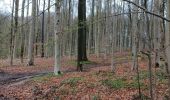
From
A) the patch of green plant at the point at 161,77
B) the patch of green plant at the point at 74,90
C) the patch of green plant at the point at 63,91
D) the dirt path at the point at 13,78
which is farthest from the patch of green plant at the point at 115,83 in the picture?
the dirt path at the point at 13,78

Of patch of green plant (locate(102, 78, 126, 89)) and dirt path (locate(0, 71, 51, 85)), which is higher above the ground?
patch of green plant (locate(102, 78, 126, 89))

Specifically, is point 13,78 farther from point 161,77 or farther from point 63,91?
point 161,77

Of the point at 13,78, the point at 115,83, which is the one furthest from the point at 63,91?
the point at 13,78

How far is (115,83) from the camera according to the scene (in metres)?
13.6

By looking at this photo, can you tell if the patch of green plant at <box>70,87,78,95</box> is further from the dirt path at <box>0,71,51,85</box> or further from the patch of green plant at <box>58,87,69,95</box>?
the dirt path at <box>0,71,51,85</box>

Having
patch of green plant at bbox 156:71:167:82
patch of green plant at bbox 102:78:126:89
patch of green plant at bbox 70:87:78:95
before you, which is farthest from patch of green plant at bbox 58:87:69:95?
patch of green plant at bbox 156:71:167:82

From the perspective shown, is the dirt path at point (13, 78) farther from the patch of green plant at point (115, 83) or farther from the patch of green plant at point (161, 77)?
the patch of green plant at point (161, 77)

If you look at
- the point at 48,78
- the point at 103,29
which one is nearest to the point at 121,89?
the point at 48,78

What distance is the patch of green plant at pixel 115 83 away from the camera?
13.1 metres

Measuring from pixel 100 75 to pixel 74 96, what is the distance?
14.3 ft

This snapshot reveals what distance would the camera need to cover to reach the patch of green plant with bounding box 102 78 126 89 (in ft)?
43.1

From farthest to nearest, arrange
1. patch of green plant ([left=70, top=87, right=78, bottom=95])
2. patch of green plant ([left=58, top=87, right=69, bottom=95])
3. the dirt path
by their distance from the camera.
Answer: the dirt path, patch of green plant ([left=58, top=87, right=69, bottom=95]), patch of green plant ([left=70, top=87, right=78, bottom=95])

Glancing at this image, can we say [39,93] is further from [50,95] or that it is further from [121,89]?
[121,89]

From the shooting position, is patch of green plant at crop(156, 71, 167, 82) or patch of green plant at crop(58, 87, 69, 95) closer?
patch of green plant at crop(58, 87, 69, 95)
